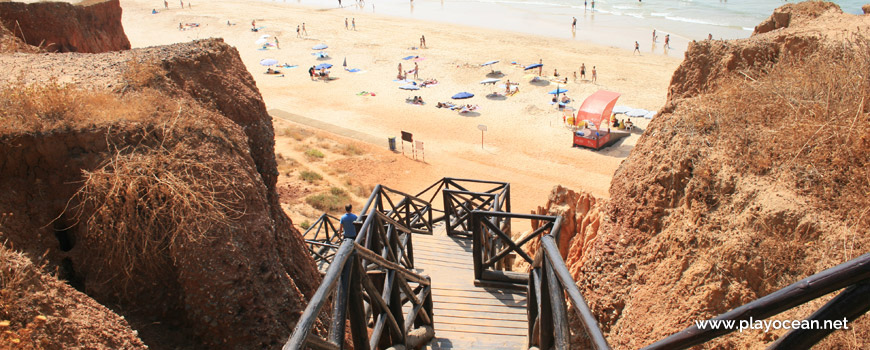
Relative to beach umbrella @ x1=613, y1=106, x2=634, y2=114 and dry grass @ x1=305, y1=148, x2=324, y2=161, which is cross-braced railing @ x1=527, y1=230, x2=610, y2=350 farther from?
beach umbrella @ x1=613, y1=106, x2=634, y2=114

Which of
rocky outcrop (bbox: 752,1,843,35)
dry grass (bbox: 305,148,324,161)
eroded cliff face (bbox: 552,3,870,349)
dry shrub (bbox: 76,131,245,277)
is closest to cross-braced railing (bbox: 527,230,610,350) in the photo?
eroded cliff face (bbox: 552,3,870,349)

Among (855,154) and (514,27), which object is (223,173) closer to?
(855,154)

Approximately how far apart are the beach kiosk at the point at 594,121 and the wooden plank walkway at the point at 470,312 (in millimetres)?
18988

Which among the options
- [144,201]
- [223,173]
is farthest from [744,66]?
[144,201]

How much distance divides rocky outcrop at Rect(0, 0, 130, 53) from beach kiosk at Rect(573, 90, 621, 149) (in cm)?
2060

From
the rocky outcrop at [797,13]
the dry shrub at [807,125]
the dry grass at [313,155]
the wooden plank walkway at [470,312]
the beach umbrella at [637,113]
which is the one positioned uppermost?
the rocky outcrop at [797,13]

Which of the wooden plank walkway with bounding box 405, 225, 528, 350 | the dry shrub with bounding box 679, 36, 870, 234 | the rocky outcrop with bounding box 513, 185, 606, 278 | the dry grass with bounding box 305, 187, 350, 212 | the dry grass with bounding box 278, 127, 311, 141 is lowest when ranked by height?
the dry grass with bounding box 305, 187, 350, 212

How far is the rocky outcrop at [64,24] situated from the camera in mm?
15000

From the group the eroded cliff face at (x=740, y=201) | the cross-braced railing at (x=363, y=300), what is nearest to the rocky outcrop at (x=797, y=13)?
the eroded cliff face at (x=740, y=201)

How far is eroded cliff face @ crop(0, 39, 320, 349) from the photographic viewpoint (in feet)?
18.5

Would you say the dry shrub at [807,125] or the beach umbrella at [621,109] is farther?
the beach umbrella at [621,109]

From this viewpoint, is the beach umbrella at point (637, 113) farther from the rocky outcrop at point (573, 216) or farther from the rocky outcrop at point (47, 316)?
the rocky outcrop at point (47, 316)

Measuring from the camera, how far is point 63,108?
6.40 metres

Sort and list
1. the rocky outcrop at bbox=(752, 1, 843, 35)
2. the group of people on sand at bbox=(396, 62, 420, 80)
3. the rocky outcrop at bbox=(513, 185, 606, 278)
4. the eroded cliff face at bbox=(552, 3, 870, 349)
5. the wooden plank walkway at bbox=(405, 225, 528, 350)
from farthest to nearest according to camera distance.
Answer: the group of people on sand at bbox=(396, 62, 420, 80), the rocky outcrop at bbox=(752, 1, 843, 35), the rocky outcrop at bbox=(513, 185, 606, 278), the wooden plank walkway at bbox=(405, 225, 528, 350), the eroded cliff face at bbox=(552, 3, 870, 349)
